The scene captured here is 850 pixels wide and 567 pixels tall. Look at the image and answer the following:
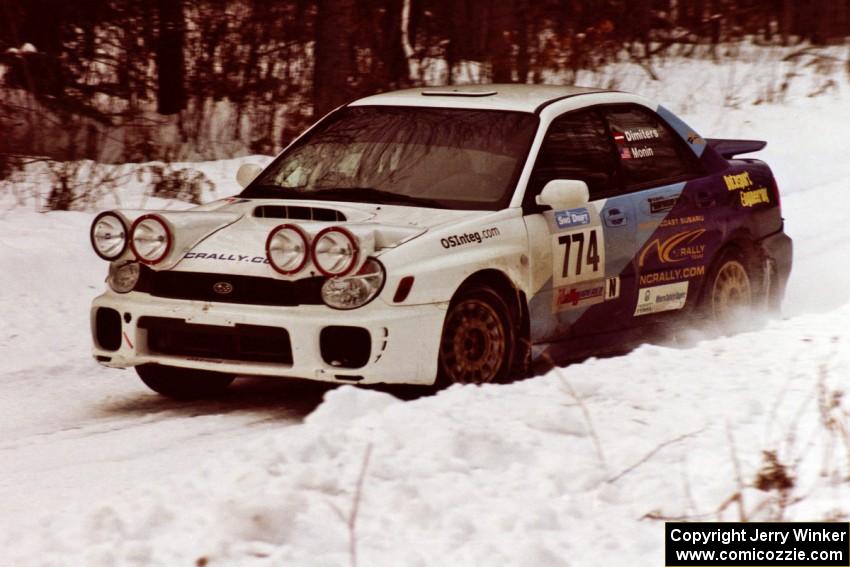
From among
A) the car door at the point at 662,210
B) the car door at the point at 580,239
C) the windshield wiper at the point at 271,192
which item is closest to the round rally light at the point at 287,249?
the windshield wiper at the point at 271,192

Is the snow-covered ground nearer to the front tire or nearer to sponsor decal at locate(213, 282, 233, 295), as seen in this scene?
the front tire

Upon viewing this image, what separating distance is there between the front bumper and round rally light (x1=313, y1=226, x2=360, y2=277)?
19cm

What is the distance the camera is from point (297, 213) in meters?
7.52

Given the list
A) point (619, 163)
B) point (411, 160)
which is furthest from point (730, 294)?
point (411, 160)

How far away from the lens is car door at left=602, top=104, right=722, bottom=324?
8359 mm

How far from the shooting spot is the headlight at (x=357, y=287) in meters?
6.78

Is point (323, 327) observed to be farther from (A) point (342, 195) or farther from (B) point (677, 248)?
(B) point (677, 248)

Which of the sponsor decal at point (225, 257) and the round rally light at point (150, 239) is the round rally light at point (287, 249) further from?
the round rally light at point (150, 239)

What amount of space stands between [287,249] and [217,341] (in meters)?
0.59

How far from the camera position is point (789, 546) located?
187 inches

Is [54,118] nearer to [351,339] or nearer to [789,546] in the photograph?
[351,339]

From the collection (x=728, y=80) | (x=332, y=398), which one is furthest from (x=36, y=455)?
(x=728, y=80)

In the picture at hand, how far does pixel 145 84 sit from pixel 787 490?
1233 centimetres
